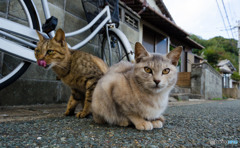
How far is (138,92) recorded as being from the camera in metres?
1.55

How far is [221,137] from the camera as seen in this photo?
1419mm

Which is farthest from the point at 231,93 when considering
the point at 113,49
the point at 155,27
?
the point at 113,49

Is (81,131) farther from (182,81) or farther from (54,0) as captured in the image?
(182,81)

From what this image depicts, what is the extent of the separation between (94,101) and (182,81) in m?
7.96

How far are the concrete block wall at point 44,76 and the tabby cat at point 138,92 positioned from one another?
174 centimetres

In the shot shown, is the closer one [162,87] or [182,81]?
[162,87]

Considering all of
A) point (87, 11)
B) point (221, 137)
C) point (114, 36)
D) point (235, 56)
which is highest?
point (235, 56)

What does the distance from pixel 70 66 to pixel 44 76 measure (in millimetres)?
1296

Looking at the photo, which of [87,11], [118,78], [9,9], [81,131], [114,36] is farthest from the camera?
[87,11]

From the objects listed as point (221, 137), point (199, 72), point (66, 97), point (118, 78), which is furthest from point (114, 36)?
point (199, 72)

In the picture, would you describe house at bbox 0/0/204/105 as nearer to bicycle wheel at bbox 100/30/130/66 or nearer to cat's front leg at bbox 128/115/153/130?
bicycle wheel at bbox 100/30/130/66

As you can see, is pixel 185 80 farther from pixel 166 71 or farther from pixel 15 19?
pixel 15 19

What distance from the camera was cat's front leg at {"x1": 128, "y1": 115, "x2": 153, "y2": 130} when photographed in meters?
1.53

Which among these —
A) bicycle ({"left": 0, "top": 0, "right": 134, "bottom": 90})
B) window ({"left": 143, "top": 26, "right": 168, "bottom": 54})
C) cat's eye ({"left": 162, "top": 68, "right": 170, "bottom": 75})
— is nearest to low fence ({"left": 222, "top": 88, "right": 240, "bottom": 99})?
window ({"left": 143, "top": 26, "right": 168, "bottom": 54})
